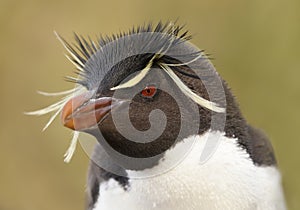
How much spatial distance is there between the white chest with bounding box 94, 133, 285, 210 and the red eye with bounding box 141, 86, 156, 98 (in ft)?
0.44

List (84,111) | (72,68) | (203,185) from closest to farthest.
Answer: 1. (84,111)
2. (203,185)
3. (72,68)

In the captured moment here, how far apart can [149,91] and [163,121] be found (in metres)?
0.08

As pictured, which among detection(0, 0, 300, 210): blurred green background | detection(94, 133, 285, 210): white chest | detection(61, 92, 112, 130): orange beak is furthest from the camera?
detection(0, 0, 300, 210): blurred green background

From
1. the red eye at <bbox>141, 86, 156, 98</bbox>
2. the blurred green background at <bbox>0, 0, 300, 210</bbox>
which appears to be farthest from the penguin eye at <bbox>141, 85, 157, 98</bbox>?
the blurred green background at <bbox>0, 0, 300, 210</bbox>

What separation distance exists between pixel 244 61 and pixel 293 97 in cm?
27

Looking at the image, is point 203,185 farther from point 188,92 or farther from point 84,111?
point 84,111

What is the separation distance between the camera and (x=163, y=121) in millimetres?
1702

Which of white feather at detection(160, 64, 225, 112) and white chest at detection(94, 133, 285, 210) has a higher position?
white feather at detection(160, 64, 225, 112)

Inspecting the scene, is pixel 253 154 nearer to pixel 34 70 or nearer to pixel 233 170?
pixel 233 170

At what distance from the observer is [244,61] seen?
11.1 feet

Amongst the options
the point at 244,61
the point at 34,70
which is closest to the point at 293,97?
the point at 244,61

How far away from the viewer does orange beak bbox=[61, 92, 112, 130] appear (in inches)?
62.7

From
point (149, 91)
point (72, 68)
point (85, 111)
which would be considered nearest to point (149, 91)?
point (149, 91)

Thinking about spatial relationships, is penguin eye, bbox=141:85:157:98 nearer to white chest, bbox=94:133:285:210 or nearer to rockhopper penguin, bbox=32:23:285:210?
rockhopper penguin, bbox=32:23:285:210
